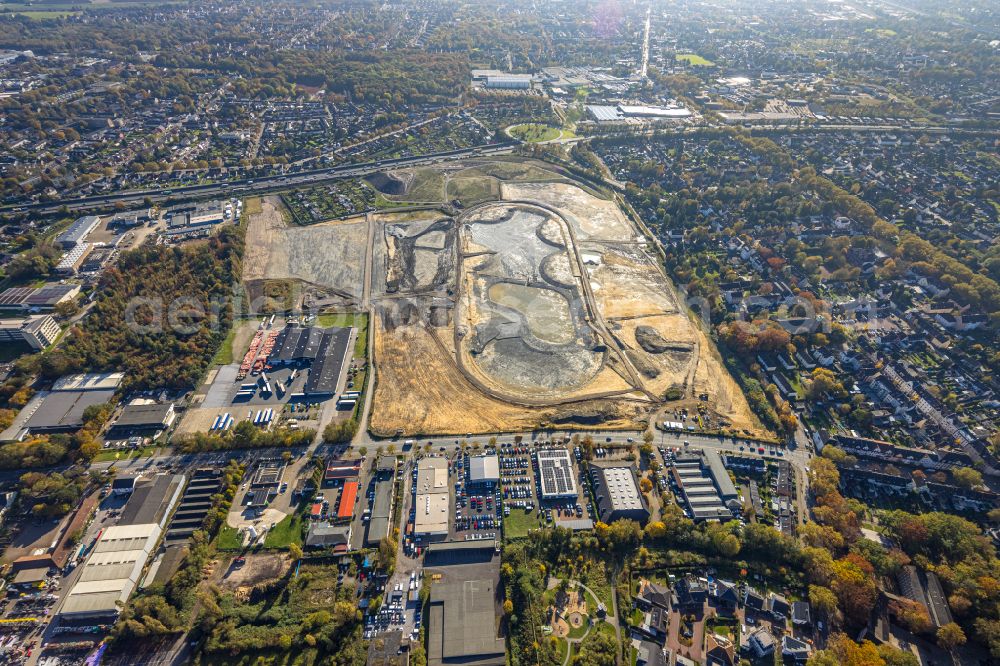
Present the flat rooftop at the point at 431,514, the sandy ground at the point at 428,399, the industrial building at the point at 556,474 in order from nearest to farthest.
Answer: the flat rooftop at the point at 431,514 < the industrial building at the point at 556,474 < the sandy ground at the point at 428,399

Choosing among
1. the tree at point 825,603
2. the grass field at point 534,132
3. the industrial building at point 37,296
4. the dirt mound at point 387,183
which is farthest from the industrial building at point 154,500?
the grass field at point 534,132

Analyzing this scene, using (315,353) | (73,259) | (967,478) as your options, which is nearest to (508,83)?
(315,353)

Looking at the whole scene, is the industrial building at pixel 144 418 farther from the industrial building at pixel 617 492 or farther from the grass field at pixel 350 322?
the industrial building at pixel 617 492

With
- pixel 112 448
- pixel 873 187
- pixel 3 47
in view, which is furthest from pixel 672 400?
pixel 3 47

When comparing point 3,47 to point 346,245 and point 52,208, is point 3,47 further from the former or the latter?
point 346,245

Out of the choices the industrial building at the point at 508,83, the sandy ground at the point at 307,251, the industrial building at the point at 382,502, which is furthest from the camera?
the industrial building at the point at 508,83

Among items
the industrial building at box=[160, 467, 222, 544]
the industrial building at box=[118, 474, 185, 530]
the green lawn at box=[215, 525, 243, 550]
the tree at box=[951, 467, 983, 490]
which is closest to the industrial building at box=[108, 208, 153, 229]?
the industrial building at box=[118, 474, 185, 530]
